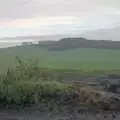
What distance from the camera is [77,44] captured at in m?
11.6

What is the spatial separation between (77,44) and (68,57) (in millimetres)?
549

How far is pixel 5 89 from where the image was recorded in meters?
9.07

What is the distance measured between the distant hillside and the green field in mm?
129

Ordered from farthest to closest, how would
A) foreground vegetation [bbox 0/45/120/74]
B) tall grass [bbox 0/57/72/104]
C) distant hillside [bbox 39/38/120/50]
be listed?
distant hillside [bbox 39/38/120/50] < foreground vegetation [bbox 0/45/120/74] < tall grass [bbox 0/57/72/104]

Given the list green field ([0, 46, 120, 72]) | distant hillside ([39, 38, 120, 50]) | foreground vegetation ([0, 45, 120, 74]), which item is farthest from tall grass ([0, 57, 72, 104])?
distant hillside ([39, 38, 120, 50])

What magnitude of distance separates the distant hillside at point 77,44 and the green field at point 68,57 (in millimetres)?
129

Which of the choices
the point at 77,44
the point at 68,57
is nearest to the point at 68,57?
the point at 68,57

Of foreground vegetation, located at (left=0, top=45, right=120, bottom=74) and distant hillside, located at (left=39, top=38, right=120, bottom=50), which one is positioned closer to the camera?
foreground vegetation, located at (left=0, top=45, right=120, bottom=74)

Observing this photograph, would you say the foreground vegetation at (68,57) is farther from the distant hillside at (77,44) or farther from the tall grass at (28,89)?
the tall grass at (28,89)

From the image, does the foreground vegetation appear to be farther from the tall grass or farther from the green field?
the tall grass

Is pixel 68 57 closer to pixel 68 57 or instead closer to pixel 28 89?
pixel 68 57

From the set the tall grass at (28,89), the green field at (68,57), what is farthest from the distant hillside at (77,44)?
the tall grass at (28,89)

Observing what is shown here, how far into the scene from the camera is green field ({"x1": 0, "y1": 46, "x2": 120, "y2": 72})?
35.7 ft

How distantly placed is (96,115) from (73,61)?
3.26 metres
